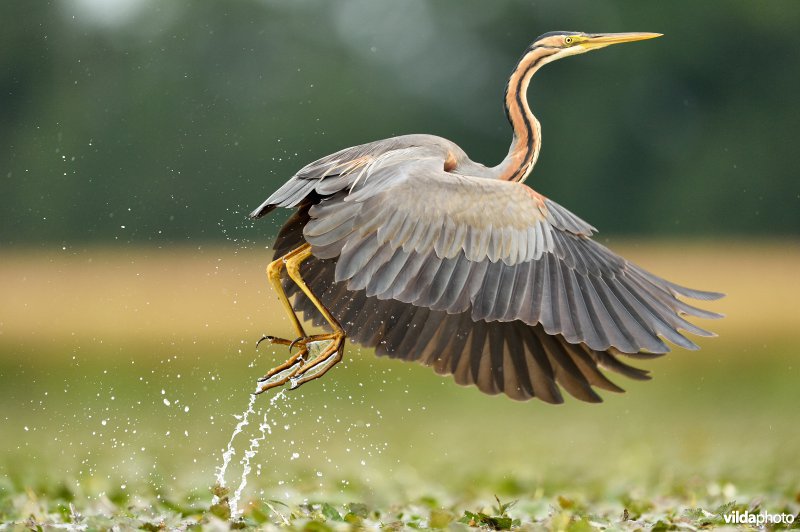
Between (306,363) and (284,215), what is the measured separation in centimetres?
1461

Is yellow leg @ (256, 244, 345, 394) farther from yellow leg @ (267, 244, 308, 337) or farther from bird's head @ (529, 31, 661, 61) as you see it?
bird's head @ (529, 31, 661, 61)

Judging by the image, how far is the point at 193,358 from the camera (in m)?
13.8

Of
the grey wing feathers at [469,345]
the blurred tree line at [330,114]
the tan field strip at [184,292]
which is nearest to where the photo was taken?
the grey wing feathers at [469,345]

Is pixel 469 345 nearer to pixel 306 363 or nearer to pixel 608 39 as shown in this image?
pixel 306 363

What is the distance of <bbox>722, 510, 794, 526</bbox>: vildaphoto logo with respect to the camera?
16.4ft

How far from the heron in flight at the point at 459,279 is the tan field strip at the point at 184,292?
8.14 m

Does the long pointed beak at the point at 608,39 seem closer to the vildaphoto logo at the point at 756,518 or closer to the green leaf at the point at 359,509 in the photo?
the vildaphoto logo at the point at 756,518

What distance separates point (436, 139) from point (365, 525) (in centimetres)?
211

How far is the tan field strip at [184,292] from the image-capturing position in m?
15.8

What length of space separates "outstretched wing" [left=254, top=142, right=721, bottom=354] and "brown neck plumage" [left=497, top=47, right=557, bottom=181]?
0.94 meters

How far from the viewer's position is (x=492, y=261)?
5.33 metres

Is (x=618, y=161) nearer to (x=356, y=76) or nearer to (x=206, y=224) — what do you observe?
(x=356, y=76)

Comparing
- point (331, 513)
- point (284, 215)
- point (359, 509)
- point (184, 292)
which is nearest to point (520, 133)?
point (359, 509)

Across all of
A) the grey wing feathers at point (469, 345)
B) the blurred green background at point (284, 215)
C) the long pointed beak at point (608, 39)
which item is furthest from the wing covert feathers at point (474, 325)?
the long pointed beak at point (608, 39)
